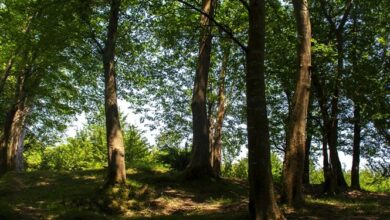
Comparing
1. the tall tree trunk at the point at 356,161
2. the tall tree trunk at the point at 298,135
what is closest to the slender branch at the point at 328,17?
the tall tree trunk at the point at 356,161

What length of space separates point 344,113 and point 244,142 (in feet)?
33.8

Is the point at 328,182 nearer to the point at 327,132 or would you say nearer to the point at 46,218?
the point at 327,132

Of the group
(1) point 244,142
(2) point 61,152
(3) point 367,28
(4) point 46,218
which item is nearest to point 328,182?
(3) point 367,28

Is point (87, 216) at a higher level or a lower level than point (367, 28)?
lower

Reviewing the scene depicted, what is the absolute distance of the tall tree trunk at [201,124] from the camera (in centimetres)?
1655

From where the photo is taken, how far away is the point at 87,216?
11758 millimetres

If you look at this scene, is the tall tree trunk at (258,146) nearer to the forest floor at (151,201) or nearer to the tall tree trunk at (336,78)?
the forest floor at (151,201)

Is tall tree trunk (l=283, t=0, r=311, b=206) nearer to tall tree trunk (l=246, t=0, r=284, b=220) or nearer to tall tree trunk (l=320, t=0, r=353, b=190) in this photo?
tall tree trunk (l=246, t=0, r=284, b=220)

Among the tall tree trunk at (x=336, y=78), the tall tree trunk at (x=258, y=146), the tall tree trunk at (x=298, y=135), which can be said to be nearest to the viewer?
the tall tree trunk at (x=258, y=146)

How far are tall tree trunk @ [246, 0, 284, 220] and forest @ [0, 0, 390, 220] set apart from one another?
22 millimetres

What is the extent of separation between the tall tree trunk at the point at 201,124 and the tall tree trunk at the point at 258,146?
7.01m

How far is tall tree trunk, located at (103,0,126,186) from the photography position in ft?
48.7

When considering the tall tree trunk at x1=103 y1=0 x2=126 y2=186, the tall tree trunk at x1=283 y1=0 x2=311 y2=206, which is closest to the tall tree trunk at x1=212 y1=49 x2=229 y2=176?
the tall tree trunk at x1=103 y1=0 x2=126 y2=186

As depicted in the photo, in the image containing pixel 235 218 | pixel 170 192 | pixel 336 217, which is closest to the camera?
pixel 235 218
